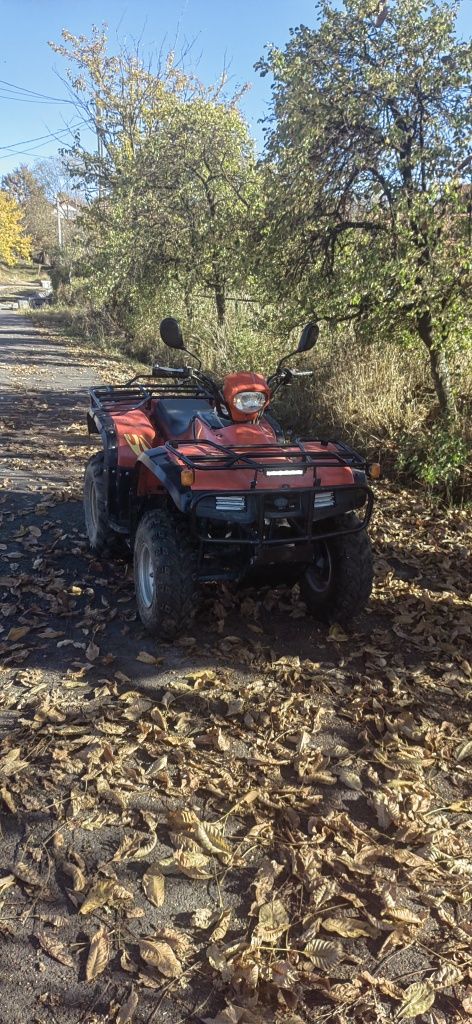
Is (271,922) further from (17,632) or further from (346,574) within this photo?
(17,632)

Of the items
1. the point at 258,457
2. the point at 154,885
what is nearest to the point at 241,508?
the point at 258,457

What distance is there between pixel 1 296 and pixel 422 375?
49386 mm

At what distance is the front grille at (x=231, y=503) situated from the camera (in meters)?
3.58

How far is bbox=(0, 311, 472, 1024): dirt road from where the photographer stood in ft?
6.83

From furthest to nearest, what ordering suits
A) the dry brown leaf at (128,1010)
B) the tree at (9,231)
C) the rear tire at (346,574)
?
the tree at (9,231), the rear tire at (346,574), the dry brown leaf at (128,1010)

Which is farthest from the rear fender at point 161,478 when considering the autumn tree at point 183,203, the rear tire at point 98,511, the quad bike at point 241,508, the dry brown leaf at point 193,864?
the autumn tree at point 183,203

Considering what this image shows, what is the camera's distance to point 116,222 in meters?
16.6

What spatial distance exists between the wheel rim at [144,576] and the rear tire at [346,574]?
89 cm

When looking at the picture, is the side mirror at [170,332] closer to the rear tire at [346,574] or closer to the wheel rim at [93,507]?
the rear tire at [346,574]

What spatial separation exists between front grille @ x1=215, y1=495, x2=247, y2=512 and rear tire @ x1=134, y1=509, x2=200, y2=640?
0.37 m

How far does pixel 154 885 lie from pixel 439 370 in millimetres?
6265

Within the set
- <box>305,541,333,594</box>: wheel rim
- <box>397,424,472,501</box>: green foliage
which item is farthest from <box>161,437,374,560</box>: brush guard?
<box>397,424,472,501</box>: green foliage

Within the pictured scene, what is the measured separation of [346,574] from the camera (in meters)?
4.03

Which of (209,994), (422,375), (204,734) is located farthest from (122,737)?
(422,375)
